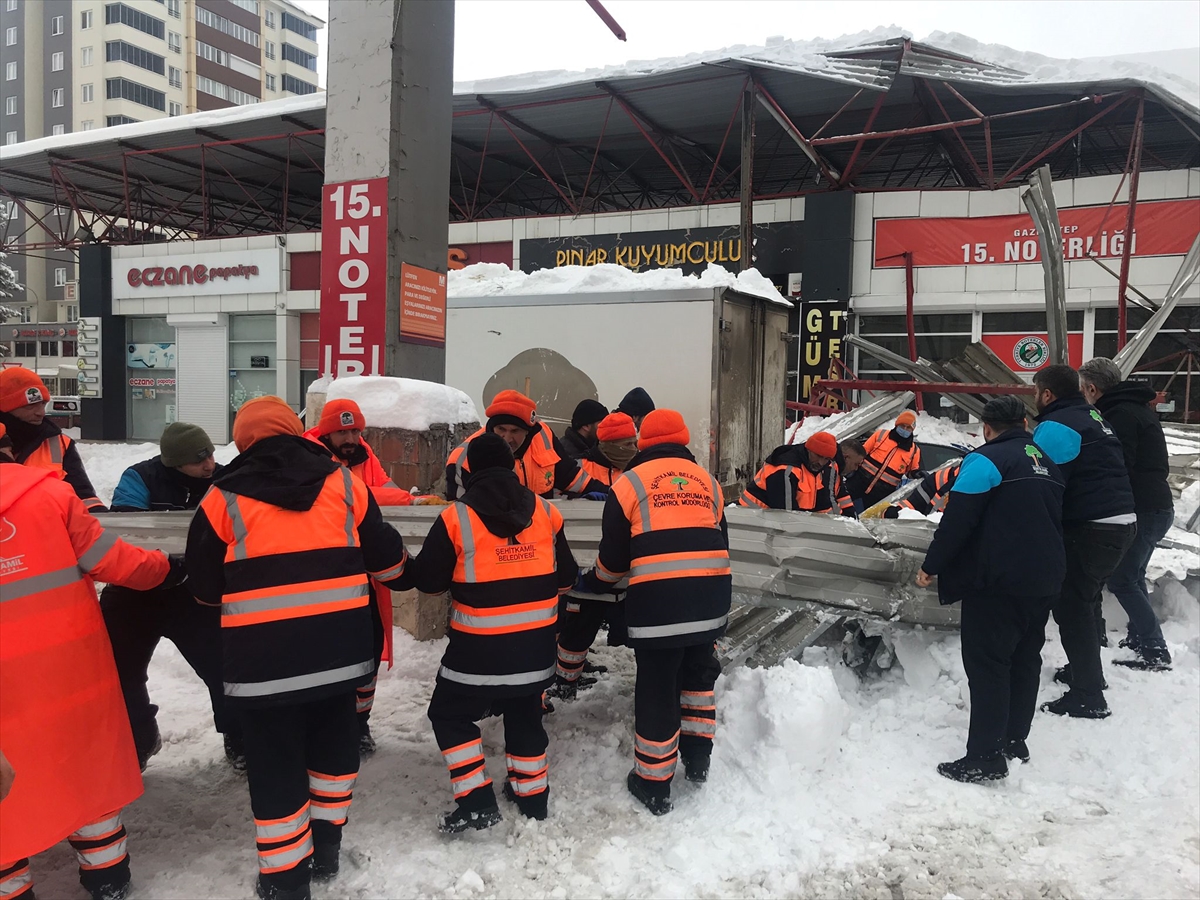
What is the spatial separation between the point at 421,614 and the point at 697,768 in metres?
2.03

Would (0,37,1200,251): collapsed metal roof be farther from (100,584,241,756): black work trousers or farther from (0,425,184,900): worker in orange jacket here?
(0,425,184,900): worker in orange jacket

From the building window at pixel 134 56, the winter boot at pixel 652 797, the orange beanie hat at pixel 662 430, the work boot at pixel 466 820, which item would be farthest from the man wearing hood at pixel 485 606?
the building window at pixel 134 56

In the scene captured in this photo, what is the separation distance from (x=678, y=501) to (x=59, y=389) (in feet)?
153

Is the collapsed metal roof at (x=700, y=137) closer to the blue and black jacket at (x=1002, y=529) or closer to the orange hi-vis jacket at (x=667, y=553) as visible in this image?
the blue and black jacket at (x=1002, y=529)

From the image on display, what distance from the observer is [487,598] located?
284 centimetres

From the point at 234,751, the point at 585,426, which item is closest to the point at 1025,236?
the point at 585,426

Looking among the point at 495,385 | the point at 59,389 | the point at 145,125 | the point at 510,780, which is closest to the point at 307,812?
the point at 510,780

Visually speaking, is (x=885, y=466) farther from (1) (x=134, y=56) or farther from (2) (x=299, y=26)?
(2) (x=299, y=26)

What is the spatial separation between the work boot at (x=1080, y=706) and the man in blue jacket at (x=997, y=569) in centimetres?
70

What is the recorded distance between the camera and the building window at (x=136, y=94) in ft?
149

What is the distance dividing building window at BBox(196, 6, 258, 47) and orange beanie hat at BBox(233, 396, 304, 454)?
196ft

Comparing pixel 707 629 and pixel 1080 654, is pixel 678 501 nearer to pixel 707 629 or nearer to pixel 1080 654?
pixel 707 629

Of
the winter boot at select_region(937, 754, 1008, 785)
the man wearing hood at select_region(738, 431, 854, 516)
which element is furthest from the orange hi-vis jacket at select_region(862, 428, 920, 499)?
the winter boot at select_region(937, 754, 1008, 785)

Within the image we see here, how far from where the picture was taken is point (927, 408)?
13195mm
